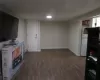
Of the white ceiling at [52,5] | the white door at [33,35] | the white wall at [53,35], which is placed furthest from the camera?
the white wall at [53,35]

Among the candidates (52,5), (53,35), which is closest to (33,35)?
(53,35)

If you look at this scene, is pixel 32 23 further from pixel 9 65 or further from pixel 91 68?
pixel 91 68

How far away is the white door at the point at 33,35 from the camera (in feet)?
22.6

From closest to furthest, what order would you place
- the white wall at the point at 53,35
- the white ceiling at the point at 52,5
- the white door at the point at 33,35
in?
the white ceiling at the point at 52,5 → the white door at the point at 33,35 → the white wall at the point at 53,35

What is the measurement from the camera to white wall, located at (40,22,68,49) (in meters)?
7.90

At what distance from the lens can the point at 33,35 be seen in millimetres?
6992

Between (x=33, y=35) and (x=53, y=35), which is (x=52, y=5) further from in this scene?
(x=53, y=35)

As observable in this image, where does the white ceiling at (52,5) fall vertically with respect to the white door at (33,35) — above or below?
above

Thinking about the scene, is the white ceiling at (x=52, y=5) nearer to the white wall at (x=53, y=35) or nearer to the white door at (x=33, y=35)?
the white door at (x=33, y=35)

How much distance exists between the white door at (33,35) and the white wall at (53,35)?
3.11 feet

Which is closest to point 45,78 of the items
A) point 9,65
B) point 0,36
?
point 9,65

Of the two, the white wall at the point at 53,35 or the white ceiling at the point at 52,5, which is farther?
the white wall at the point at 53,35

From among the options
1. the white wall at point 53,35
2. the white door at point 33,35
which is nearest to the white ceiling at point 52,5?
the white door at point 33,35

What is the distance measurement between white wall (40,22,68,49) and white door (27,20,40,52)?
949 millimetres
